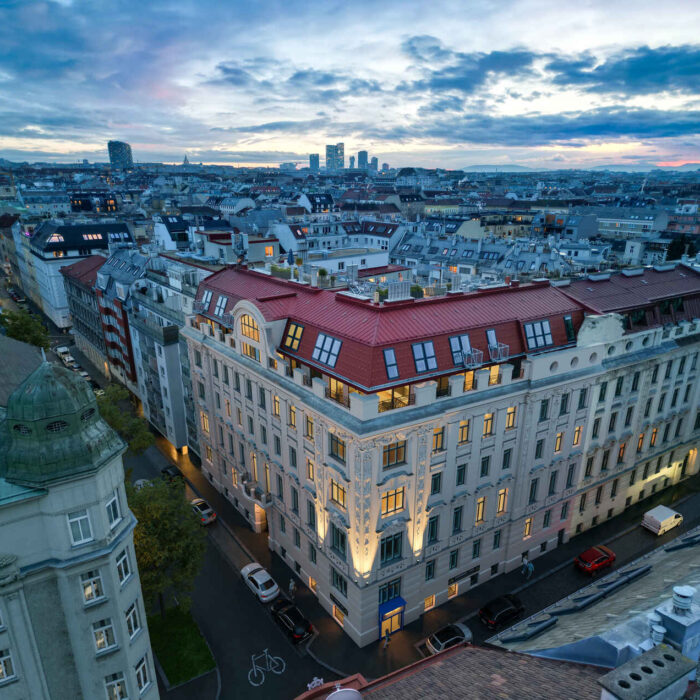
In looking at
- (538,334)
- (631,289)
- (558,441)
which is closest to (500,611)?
(558,441)

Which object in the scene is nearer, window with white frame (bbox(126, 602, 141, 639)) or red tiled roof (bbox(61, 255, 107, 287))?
window with white frame (bbox(126, 602, 141, 639))

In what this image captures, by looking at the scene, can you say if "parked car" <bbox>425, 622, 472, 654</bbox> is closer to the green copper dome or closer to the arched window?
the arched window

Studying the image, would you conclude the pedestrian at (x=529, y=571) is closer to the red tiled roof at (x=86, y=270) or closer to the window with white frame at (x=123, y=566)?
the window with white frame at (x=123, y=566)

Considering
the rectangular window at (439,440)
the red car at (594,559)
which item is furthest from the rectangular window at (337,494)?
the red car at (594,559)

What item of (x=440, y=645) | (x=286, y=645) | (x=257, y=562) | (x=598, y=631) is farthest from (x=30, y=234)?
(x=598, y=631)

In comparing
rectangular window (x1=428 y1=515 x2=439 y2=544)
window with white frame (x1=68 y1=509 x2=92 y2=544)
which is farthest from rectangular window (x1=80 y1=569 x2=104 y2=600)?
rectangular window (x1=428 y1=515 x2=439 y2=544)

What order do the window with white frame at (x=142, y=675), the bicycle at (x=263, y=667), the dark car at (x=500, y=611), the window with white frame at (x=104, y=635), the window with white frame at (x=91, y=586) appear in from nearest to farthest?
1. the window with white frame at (x=91, y=586)
2. the window with white frame at (x=104, y=635)
3. the window with white frame at (x=142, y=675)
4. the bicycle at (x=263, y=667)
5. the dark car at (x=500, y=611)
